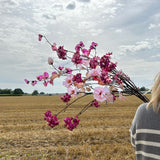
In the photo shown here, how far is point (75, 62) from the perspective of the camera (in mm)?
1332

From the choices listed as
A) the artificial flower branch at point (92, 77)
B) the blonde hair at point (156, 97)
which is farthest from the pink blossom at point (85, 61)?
the blonde hair at point (156, 97)

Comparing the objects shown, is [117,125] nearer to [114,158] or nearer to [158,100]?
[114,158]

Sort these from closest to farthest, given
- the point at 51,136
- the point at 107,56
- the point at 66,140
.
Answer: the point at 107,56, the point at 66,140, the point at 51,136

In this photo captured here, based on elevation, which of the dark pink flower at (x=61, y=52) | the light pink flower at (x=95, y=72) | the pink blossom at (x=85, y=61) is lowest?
the light pink flower at (x=95, y=72)

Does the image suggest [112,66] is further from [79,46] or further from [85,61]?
[79,46]

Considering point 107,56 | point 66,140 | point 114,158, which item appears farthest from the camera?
point 66,140

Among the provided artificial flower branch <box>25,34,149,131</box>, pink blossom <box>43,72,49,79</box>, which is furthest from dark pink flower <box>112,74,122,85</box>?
pink blossom <box>43,72,49,79</box>

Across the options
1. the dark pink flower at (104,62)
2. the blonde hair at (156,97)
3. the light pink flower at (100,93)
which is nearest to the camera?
the blonde hair at (156,97)

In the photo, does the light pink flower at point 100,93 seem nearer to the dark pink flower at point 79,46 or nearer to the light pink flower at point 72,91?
the light pink flower at point 72,91

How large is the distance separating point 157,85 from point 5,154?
567cm

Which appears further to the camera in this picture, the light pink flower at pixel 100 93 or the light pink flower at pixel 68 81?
the light pink flower at pixel 68 81

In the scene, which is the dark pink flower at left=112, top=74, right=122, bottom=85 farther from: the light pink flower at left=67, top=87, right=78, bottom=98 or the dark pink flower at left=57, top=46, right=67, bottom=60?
the dark pink flower at left=57, top=46, right=67, bottom=60

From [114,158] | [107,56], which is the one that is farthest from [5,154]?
[107,56]

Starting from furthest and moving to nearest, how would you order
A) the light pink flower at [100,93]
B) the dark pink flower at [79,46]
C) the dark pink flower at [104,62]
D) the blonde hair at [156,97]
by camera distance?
the dark pink flower at [79,46]
the dark pink flower at [104,62]
the light pink flower at [100,93]
the blonde hair at [156,97]
